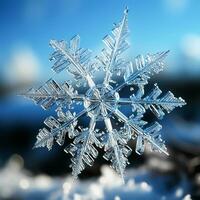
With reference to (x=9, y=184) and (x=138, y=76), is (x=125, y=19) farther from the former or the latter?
(x=9, y=184)

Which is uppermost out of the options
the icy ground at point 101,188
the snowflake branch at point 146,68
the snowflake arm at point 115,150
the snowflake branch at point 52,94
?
the snowflake branch at point 52,94

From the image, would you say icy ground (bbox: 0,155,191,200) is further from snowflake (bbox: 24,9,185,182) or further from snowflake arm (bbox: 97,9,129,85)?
snowflake arm (bbox: 97,9,129,85)

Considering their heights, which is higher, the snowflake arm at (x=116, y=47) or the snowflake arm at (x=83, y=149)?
the snowflake arm at (x=116, y=47)

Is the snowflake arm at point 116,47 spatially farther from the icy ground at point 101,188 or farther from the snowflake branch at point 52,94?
the icy ground at point 101,188

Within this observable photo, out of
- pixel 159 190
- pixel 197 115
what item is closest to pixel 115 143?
pixel 159 190

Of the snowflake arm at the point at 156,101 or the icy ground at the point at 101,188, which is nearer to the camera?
the snowflake arm at the point at 156,101

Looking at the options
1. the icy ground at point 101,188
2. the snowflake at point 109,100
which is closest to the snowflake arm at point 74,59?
the snowflake at point 109,100

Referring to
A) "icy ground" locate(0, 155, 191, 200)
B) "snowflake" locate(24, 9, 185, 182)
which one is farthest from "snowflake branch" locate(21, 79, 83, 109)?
"icy ground" locate(0, 155, 191, 200)

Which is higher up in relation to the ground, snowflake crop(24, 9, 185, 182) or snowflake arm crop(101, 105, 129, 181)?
snowflake crop(24, 9, 185, 182)
